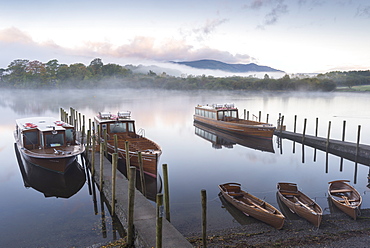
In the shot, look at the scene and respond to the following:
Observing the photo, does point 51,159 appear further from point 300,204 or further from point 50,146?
point 300,204

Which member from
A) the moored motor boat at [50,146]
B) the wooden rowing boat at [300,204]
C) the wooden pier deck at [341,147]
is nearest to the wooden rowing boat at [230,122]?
the wooden pier deck at [341,147]

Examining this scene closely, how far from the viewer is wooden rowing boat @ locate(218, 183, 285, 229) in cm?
1152

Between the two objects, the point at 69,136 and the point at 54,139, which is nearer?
the point at 54,139

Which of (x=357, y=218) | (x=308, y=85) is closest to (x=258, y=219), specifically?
(x=357, y=218)

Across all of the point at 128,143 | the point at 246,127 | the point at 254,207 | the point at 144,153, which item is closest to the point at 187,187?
the point at 144,153

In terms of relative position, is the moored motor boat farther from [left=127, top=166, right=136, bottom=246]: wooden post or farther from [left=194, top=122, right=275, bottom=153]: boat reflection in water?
[left=194, top=122, right=275, bottom=153]: boat reflection in water

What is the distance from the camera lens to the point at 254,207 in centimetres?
1261

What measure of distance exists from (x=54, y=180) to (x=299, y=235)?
15.0 meters

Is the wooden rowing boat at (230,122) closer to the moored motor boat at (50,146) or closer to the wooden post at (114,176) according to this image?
the moored motor boat at (50,146)

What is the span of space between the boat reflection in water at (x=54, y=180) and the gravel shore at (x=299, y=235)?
957cm

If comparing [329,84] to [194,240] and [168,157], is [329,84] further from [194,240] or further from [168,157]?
[194,240]

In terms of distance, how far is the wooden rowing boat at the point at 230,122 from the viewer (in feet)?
103

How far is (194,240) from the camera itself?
10555 mm

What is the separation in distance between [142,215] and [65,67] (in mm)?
145529
